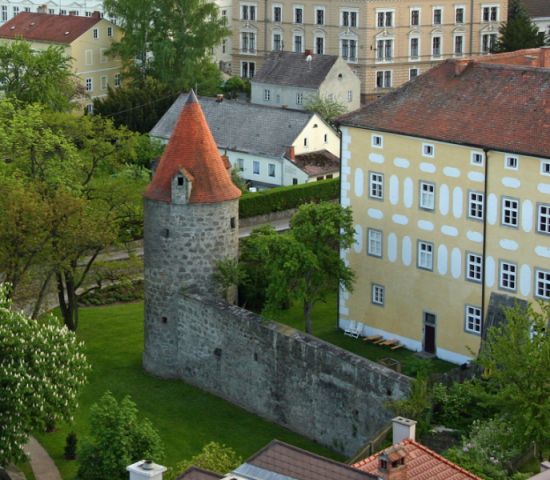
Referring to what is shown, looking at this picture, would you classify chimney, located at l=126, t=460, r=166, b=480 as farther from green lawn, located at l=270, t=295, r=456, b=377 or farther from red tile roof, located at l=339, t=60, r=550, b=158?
red tile roof, located at l=339, t=60, r=550, b=158

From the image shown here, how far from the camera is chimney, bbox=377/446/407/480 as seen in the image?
37438 mm

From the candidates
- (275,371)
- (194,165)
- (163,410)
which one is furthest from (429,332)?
(194,165)

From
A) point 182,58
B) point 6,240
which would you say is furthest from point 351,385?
point 182,58

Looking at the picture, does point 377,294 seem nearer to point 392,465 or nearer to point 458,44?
point 392,465

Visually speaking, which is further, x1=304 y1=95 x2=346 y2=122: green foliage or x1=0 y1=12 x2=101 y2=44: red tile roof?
x1=0 y1=12 x2=101 y2=44: red tile roof

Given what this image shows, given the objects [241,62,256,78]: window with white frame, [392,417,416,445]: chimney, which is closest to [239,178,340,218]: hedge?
[241,62,256,78]: window with white frame

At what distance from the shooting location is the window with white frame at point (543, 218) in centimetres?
5969

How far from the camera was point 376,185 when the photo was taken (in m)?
66.2

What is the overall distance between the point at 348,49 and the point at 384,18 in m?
3.81

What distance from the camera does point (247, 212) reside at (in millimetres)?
88688

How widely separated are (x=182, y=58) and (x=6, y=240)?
55.0m

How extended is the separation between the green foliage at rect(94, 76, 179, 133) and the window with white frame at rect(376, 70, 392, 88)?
2234 centimetres

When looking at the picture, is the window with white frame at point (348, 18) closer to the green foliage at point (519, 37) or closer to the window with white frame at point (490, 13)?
the window with white frame at point (490, 13)

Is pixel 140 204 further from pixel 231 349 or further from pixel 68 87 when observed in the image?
pixel 68 87
